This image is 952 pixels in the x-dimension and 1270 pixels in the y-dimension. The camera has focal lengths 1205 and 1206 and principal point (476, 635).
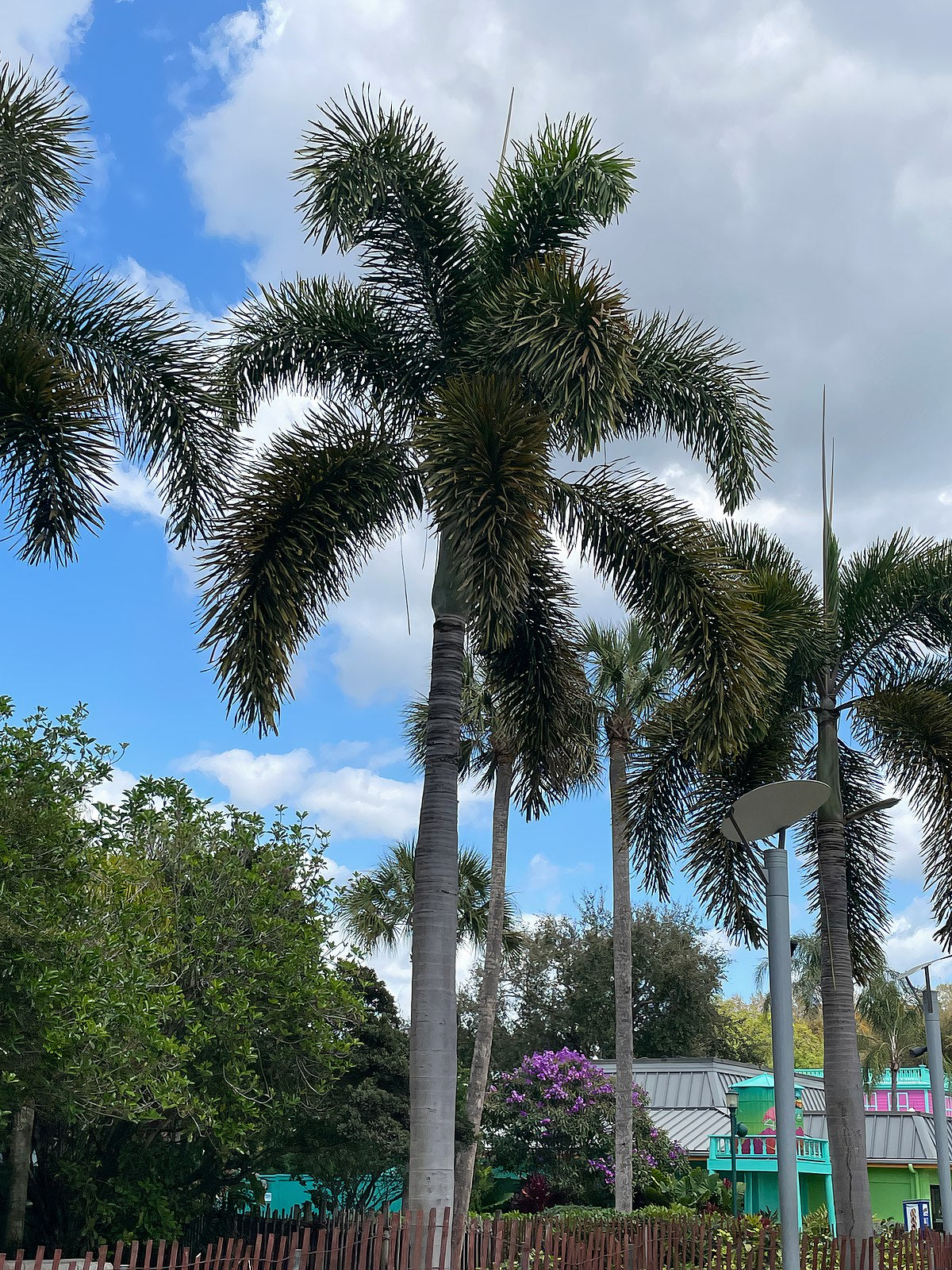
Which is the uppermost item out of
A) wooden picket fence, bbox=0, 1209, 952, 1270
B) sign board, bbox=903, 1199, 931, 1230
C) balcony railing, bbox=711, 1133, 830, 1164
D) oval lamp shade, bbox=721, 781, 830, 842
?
oval lamp shade, bbox=721, 781, 830, 842

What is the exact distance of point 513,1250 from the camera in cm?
1024

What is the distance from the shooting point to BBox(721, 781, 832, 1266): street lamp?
6844 millimetres

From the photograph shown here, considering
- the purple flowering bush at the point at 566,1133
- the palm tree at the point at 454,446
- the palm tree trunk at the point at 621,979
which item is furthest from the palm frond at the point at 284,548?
the purple flowering bush at the point at 566,1133

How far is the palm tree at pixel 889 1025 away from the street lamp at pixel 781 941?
39799 mm

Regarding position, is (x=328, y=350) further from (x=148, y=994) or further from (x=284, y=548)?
(x=148, y=994)

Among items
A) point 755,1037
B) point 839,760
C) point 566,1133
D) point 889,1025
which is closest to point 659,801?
point 839,760

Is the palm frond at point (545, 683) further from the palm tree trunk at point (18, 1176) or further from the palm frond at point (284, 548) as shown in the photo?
the palm tree trunk at point (18, 1176)

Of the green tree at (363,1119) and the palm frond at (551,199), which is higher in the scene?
the palm frond at (551,199)

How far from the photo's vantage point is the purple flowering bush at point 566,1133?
81.9ft

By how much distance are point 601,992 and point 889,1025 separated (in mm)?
13849

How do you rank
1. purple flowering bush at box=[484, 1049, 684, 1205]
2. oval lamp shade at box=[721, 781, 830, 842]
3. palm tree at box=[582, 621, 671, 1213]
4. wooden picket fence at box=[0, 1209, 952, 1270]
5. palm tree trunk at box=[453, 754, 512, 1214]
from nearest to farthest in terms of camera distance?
1. oval lamp shade at box=[721, 781, 830, 842]
2. wooden picket fence at box=[0, 1209, 952, 1270]
3. palm tree trunk at box=[453, 754, 512, 1214]
4. palm tree at box=[582, 621, 671, 1213]
5. purple flowering bush at box=[484, 1049, 684, 1205]

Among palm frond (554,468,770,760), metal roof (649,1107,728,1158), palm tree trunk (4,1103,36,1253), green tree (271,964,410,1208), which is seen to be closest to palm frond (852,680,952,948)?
palm frond (554,468,770,760)

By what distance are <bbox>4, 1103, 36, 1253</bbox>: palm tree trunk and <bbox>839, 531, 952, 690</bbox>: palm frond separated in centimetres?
1170

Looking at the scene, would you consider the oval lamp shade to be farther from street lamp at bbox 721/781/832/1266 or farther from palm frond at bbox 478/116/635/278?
palm frond at bbox 478/116/635/278
